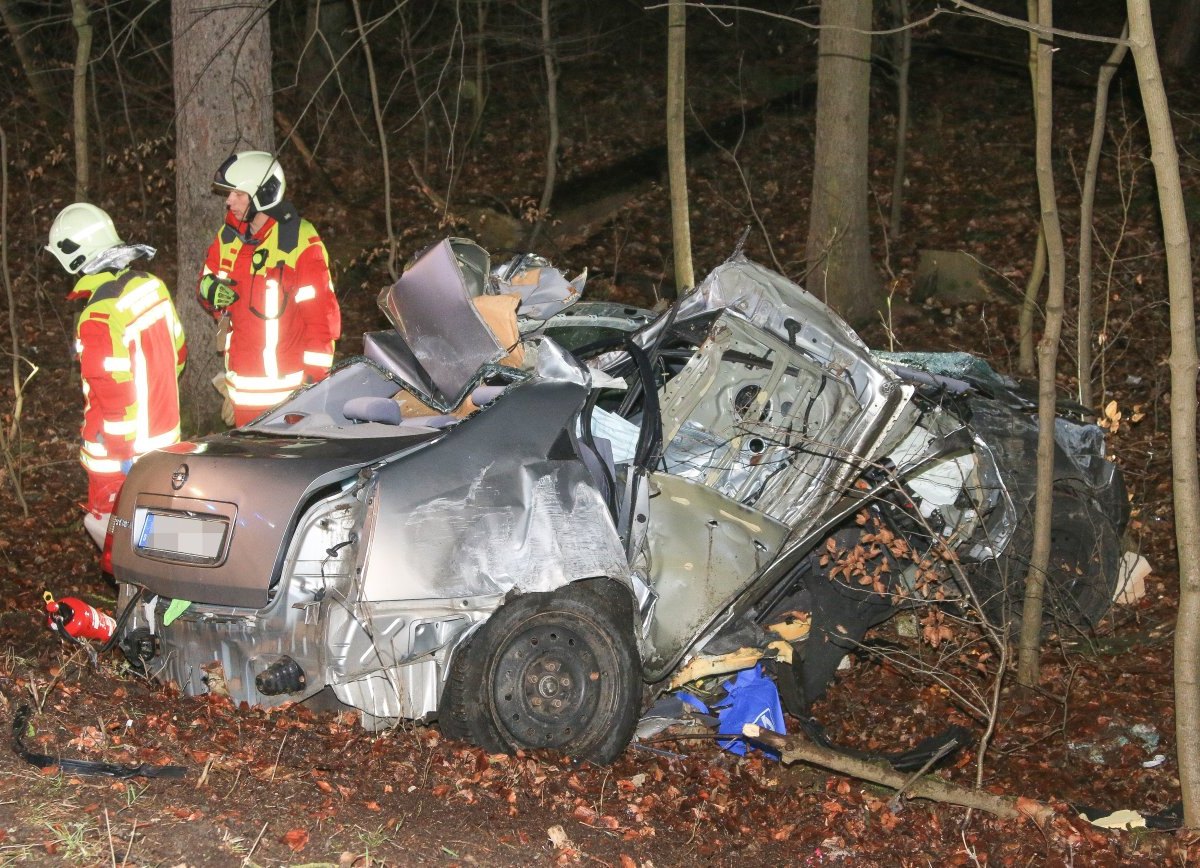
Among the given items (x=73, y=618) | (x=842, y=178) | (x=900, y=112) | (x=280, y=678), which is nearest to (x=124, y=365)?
(x=73, y=618)

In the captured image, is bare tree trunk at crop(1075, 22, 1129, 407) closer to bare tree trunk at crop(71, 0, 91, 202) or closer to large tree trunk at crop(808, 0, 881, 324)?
large tree trunk at crop(808, 0, 881, 324)

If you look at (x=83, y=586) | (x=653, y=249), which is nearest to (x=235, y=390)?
(x=83, y=586)

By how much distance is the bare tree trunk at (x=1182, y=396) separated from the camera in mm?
4020

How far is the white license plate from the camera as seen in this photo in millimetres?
4719

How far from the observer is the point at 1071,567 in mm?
6664

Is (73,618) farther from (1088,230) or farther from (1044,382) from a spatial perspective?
(1088,230)

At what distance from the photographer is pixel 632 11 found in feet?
69.3

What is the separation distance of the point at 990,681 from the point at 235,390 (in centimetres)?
466

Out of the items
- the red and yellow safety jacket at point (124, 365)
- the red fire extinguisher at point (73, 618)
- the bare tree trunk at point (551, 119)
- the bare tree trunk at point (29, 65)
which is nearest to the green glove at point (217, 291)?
the red and yellow safety jacket at point (124, 365)

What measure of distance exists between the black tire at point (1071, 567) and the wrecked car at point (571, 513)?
2 cm

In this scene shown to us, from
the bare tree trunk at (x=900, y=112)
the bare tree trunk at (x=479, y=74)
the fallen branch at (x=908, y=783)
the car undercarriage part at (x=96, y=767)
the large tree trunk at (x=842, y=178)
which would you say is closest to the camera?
the car undercarriage part at (x=96, y=767)

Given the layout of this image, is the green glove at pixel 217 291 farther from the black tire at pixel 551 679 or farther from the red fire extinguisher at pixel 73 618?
the black tire at pixel 551 679

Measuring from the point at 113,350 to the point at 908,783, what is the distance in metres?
4.40

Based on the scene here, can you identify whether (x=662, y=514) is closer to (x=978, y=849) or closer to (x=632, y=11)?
(x=978, y=849)
